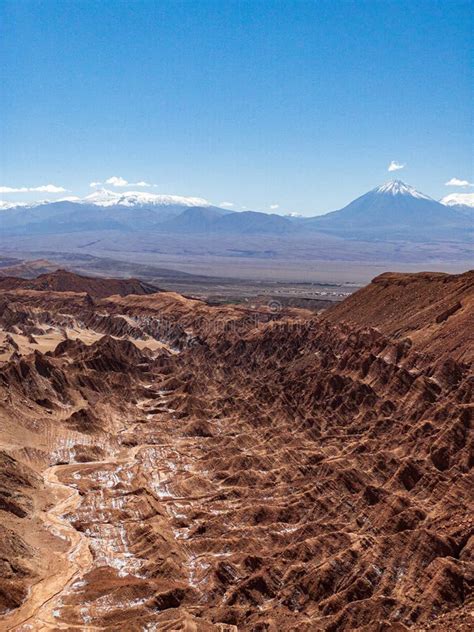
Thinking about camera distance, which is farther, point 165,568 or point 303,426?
point 303,426

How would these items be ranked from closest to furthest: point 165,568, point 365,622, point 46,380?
point 365,622
point 165,568
point 46,380

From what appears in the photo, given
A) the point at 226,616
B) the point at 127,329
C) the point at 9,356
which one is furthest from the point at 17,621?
the point at 127,329

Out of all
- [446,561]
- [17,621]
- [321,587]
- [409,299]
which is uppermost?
[409,299]

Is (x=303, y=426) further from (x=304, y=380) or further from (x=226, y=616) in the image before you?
(x=226, y=616)

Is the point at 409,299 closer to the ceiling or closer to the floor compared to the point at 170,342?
closer to the ceiling

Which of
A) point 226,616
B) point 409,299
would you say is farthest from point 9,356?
point 226,616

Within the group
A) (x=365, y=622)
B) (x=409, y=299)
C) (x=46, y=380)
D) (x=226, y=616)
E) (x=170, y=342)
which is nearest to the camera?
(x=365, y=622)

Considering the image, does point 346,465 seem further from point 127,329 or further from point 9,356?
point 127,329
